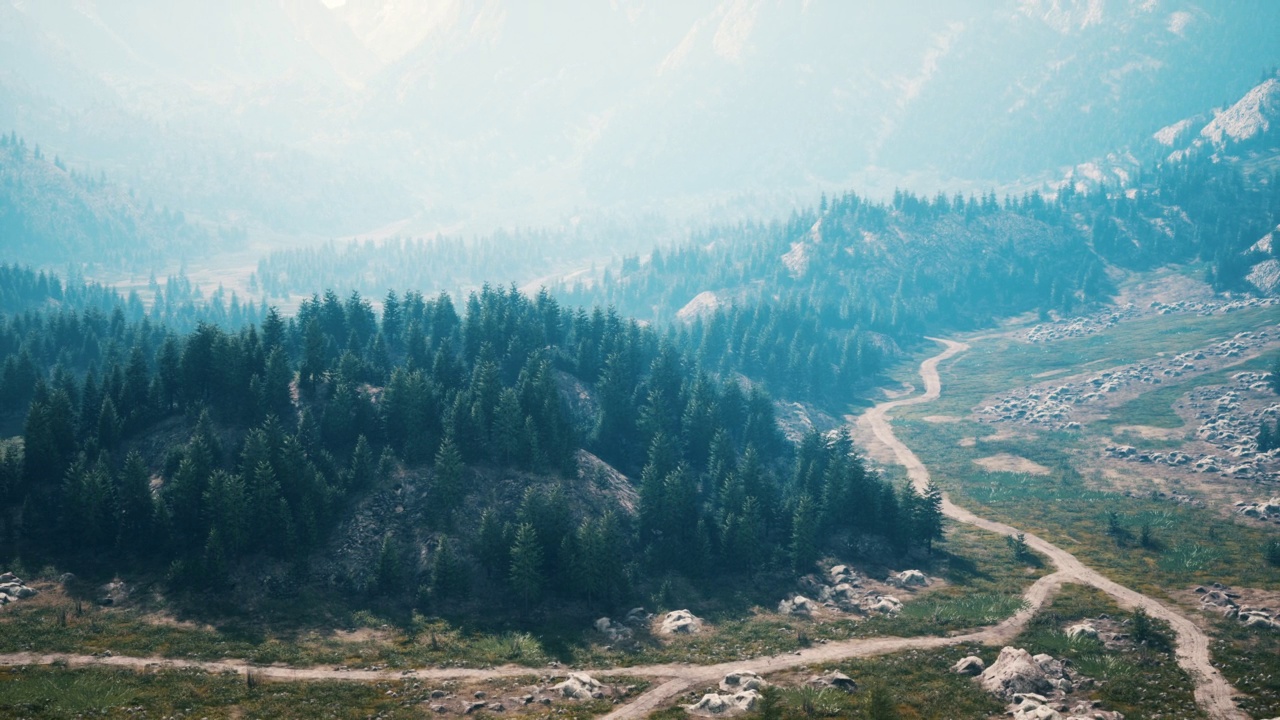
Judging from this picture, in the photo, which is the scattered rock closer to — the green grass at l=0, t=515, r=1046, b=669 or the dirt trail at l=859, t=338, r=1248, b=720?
the green grass at l=0, t=515, r=1046, b=669

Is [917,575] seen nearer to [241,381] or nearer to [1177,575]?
[1177,575]

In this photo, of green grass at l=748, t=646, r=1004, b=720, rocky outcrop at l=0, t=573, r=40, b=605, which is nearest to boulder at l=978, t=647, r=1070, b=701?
green grass at l=748, t=646, r=1004, b=720

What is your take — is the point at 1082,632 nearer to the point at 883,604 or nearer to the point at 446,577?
the point at 883,604

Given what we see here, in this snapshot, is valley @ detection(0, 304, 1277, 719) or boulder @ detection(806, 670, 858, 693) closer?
valley @ detection(0, 304, 1277, 719)

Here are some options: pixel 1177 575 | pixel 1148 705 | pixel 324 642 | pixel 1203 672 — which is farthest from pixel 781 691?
pixel 1177 575

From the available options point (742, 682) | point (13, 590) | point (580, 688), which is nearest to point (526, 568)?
point (580, 688)

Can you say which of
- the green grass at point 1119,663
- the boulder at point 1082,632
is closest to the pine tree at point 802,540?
the green grass at point 1119,663
